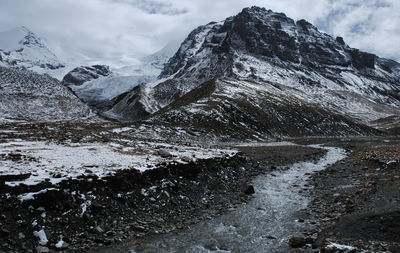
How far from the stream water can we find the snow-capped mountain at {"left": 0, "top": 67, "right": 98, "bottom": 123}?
88.8 meters

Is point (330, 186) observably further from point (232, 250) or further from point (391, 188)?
point (232, 250)

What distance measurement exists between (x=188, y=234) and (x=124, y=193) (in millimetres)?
3781

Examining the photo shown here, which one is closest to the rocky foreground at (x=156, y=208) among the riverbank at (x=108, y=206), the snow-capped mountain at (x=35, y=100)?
the riverbank at (x=108, y=206)

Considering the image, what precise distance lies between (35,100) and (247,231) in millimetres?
119956

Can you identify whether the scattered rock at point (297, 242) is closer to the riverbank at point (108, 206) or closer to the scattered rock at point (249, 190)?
the riverbank at point (108, 206)

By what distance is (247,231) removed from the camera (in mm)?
11352

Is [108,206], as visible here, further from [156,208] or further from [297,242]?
[297,242]

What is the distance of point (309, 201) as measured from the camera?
14945 millimetres

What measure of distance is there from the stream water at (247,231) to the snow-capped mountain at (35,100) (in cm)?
8879

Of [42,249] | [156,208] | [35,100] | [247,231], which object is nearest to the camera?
[42,249]

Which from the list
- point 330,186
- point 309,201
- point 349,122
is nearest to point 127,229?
point 309,201

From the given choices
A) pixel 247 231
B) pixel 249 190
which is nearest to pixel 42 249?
pixel 247 231

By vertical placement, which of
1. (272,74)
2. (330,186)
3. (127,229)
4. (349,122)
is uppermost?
(272,74)

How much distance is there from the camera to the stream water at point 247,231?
387 inches
